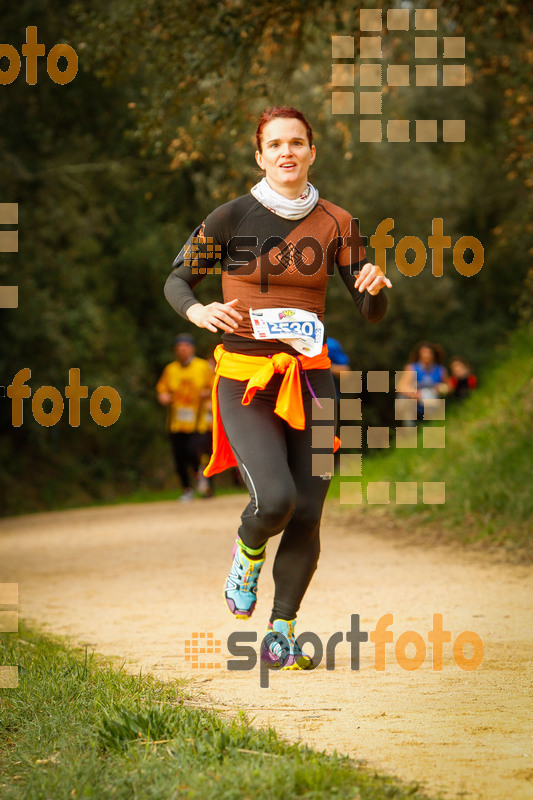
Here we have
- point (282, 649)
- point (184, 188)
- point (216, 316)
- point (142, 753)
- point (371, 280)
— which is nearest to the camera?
point (142, 753)

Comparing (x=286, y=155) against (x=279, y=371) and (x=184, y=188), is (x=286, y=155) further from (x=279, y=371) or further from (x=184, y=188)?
(x=184, y=188)

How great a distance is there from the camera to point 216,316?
14.0 feet

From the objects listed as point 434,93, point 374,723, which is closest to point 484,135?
point 434,93

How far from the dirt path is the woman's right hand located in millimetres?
1500

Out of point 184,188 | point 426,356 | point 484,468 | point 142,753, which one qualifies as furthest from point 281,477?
point 184,188

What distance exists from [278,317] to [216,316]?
34cm

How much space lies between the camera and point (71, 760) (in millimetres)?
3104

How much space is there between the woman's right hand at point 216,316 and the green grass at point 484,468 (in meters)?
5.37

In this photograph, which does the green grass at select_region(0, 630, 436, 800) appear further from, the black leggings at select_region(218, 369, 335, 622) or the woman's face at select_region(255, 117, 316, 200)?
the woman's face at select_region(255, 117, 316, 200)

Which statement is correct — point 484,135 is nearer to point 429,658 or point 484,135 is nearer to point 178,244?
point 178,244

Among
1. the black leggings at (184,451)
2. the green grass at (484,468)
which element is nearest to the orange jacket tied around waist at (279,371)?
the green grass at (484,468)

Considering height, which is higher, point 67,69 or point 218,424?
point 67,69

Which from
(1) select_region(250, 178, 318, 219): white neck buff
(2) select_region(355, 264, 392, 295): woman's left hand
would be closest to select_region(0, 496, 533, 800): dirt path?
(2) select_region(355, 264, 392, 295): woman's left hand

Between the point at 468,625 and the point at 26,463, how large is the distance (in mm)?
16878
